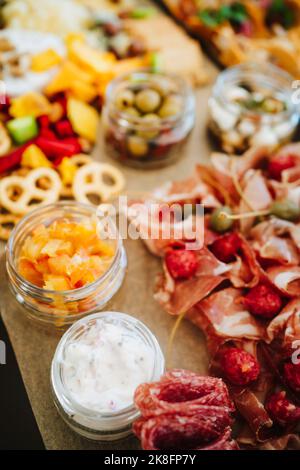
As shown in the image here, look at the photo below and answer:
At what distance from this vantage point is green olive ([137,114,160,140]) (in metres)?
1.74

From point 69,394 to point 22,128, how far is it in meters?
1.02

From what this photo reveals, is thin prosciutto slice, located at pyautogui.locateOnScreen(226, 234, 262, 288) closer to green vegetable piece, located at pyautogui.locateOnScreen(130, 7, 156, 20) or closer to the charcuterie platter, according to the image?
the charcuterie platter

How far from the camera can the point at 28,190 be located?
1652 millimetres

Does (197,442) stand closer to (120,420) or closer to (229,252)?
(120,420)

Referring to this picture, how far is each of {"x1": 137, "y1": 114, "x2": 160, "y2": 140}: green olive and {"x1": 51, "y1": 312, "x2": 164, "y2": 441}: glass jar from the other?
732 millimetres

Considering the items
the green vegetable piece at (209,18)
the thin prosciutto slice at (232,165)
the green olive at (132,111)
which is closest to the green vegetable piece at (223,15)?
the green vegetable piece at (209,18)

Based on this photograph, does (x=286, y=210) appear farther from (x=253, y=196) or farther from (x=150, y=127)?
(x=150, y=127)

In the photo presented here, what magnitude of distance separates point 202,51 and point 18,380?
1708mm

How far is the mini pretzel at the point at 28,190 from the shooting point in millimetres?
1615

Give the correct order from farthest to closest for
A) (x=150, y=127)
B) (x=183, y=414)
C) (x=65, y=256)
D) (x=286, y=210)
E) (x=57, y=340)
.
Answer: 1. (x=150, y=127)
2. (x=286, y=210)
3. (x=57, y=340)
4. (x=65, y=256)
5. (x=183, y=414)

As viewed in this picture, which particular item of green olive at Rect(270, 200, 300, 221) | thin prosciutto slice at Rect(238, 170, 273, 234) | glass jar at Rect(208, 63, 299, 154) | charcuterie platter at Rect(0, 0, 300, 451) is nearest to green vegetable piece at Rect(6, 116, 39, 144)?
charcuterie platter at Rect(0, 0, 300, 451)

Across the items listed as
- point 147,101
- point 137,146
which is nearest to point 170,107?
point 147,101

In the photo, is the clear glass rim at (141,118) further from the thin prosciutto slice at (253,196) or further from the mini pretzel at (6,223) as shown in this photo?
the mini pretzel at (6,223)
